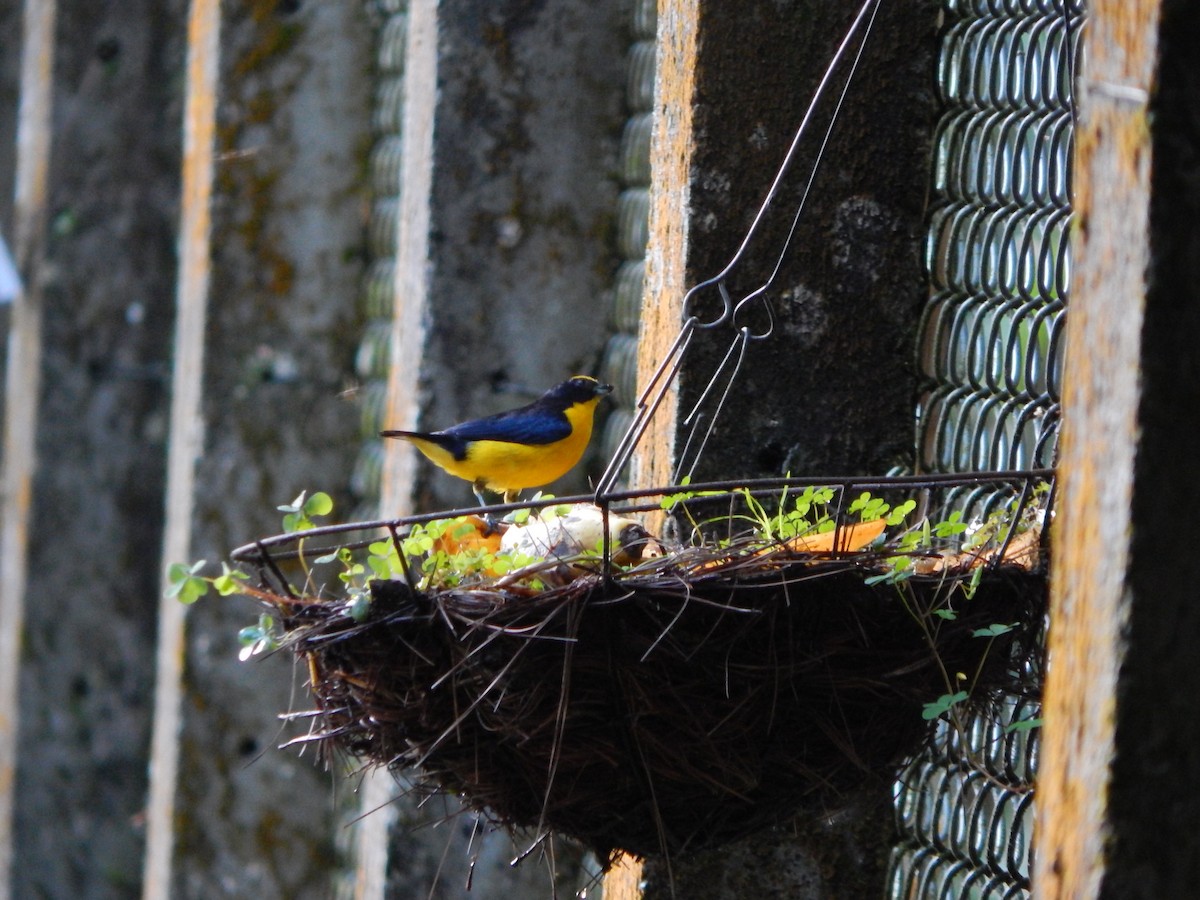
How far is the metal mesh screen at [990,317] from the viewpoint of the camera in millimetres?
2811

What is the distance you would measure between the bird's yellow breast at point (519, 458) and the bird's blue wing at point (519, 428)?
0.05 ft

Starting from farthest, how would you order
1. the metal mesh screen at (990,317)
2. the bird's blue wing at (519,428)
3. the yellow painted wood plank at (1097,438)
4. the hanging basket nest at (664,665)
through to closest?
1. the bird's blue wing at (519,428)
2. the metal mesh screen at (990,317)
3. the hanging basket nest at (664,665)
4. the yellow painted wood plank at (1097,438)

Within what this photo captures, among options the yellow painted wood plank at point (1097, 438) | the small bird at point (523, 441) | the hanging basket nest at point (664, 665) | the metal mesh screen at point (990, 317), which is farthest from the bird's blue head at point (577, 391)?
the yellow painted wood plank at point (1097, 438)

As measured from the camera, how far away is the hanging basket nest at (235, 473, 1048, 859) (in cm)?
206

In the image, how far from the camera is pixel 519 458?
4008mm

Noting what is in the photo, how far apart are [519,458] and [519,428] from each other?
0.08 m

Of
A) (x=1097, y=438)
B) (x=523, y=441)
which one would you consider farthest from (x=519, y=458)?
(x=1097, y=438)

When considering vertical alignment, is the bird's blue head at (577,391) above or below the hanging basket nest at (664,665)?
above

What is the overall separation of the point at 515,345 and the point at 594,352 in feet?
0.78

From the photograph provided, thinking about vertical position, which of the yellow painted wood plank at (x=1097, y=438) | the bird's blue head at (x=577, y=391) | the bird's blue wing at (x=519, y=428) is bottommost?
the bird's blue wing at (x=519, y=428)

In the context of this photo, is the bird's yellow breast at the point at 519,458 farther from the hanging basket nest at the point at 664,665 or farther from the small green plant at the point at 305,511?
the hanging basket nest at the point at 664,665

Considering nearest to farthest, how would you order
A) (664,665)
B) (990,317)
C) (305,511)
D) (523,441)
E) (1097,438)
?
(1097,438) < (664,665) < (305,511) < (990,317) < (523,441)

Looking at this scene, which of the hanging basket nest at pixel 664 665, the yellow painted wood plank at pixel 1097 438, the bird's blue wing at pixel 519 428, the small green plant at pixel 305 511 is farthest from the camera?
the bird's blue wing at pixel 519 428

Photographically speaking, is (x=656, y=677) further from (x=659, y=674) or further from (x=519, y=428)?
(x=519, y=428)
